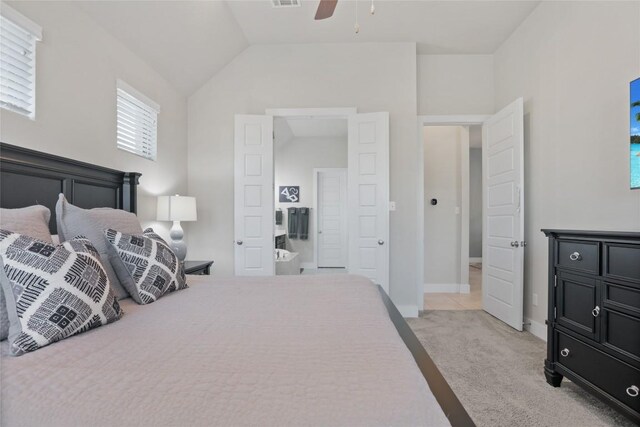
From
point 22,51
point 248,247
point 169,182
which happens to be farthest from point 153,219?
point 22,51

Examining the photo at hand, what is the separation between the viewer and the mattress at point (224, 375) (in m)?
0.60

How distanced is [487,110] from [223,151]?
10.5ft

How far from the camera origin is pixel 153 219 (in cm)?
295

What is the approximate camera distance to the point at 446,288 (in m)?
4.55

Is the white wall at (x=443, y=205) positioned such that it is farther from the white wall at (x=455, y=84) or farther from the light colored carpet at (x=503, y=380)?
the light colored carpet at (x=503, y=380)

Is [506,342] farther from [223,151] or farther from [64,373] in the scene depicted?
[223,151]

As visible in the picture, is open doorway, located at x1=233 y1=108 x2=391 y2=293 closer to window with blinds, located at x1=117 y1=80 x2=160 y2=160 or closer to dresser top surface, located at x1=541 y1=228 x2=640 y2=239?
window with blinds, located at x1=117 y1=80 x2=160 y2=160

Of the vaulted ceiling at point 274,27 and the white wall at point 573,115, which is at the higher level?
the vaulted ceiling at point 274,27

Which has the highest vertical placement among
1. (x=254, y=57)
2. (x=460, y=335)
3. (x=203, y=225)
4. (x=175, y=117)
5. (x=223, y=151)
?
(x=254, y=57)

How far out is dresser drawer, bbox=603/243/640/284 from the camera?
1.49 metres

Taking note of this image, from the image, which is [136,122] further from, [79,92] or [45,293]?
[45,293]

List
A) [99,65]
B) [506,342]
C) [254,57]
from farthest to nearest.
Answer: [254,57] → [506,342] → [99,65]

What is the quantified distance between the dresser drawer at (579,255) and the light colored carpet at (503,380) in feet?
2.62

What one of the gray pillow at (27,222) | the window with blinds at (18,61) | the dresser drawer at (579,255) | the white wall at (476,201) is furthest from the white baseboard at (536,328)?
the white wall at (476,201)
